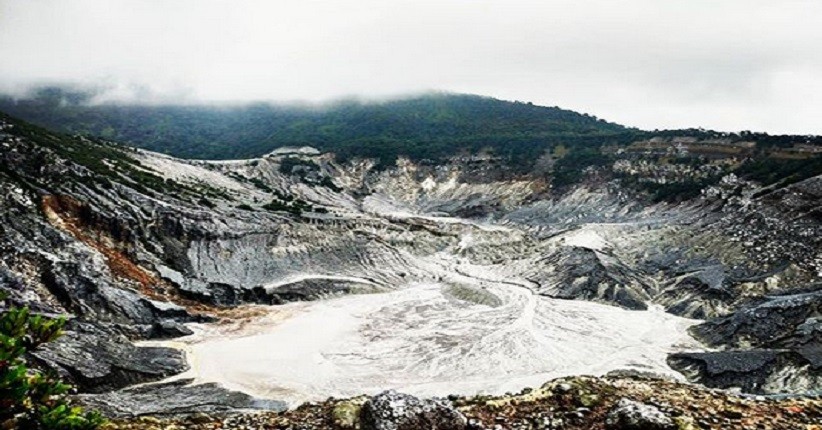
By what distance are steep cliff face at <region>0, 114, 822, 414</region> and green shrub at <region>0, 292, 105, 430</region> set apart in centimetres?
2922

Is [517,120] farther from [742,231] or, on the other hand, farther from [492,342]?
[492,342]

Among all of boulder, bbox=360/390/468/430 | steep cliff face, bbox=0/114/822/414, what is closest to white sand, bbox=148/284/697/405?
steep cliff face, bbox=0/114/822/414

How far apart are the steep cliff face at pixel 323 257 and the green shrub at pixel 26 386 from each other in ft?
95.9

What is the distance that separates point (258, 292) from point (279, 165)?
8405cm

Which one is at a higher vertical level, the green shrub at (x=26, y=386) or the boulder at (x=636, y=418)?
the green shrub at (x=26, y=386)

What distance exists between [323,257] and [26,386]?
67.4 metres

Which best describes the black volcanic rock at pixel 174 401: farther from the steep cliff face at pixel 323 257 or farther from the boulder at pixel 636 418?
the boulder at pixel 636 418

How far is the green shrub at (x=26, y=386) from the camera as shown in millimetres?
7738

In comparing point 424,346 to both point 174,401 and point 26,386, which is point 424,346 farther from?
point 26,386

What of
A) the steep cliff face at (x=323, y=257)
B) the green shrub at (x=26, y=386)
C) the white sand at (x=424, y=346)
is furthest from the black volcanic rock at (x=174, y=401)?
the green shrub at (x=26, y=386)

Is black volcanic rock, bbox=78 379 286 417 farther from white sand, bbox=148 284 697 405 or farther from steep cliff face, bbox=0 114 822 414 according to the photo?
steep cliff face, bbox=0 114 822 414

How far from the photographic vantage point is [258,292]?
65.1m

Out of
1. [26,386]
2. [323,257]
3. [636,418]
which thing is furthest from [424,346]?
[26,386]

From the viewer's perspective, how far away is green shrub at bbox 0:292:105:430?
7.74 meters
